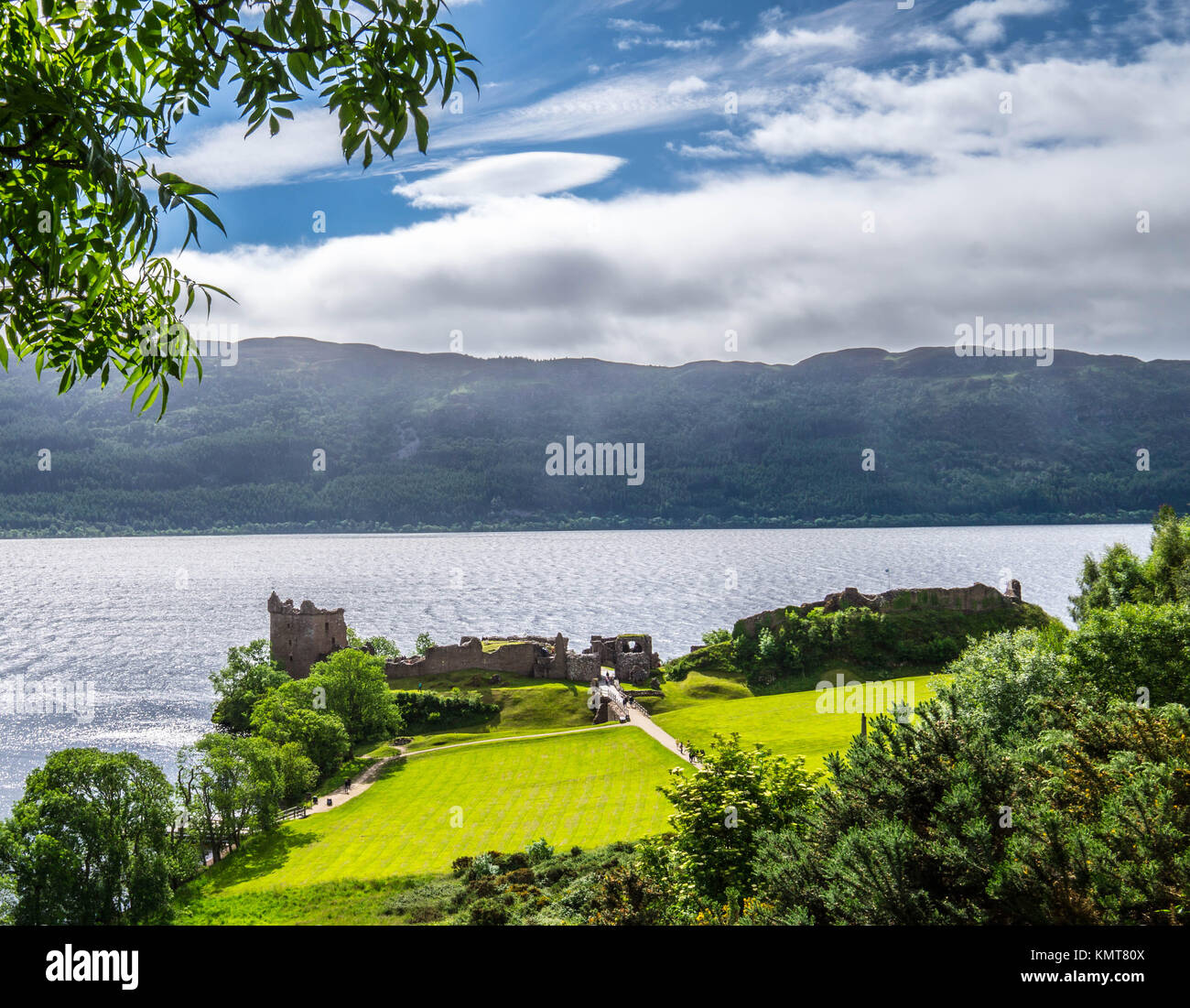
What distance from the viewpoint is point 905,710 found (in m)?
15.4

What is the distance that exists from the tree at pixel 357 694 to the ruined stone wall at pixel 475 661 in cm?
1082

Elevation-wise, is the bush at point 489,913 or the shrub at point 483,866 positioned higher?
the bush at point 489,913

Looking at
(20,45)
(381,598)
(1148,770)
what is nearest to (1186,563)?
(1148,770)

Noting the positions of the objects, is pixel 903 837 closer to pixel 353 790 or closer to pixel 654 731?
pixel 353 790

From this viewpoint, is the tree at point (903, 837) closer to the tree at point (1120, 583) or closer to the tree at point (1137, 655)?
the tree at point (1137, 655)

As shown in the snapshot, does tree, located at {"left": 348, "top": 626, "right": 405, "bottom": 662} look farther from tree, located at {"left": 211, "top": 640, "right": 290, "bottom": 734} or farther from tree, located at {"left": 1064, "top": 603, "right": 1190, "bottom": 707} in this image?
tree, located at {"left": 1064, "top": 603, "right": 1190, "bottom": 707}

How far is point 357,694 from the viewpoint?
229ft

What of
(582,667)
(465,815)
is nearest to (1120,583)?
(465,815)

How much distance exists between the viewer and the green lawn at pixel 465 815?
137ft

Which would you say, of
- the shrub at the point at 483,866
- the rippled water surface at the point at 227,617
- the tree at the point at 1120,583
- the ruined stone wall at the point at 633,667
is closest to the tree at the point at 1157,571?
the tree at the point at 1120,583

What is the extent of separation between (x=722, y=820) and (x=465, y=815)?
101 ft

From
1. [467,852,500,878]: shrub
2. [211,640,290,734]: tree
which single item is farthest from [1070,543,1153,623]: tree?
[211,640,290,734]: tree
